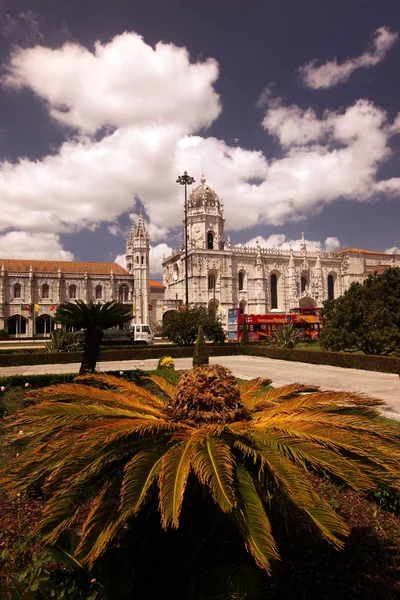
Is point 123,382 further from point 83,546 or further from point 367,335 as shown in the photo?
point 367,335

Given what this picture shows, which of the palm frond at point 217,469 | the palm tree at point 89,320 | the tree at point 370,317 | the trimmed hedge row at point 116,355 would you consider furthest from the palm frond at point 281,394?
the trimmed hedge row at point 116,355

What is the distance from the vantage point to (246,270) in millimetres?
59500

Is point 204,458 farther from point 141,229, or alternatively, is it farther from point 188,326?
point 141,229

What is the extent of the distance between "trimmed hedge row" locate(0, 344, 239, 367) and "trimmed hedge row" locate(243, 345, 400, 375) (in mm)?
3680

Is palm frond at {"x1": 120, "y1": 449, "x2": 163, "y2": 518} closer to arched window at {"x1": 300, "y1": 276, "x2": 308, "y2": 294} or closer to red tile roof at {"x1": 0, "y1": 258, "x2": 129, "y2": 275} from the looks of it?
red tile roof at {"x1": 0, "y1": 258, "x2": 129, "y2": 275}

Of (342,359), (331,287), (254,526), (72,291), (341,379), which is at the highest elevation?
(331,287)

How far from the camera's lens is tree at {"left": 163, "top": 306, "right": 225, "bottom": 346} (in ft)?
93.5

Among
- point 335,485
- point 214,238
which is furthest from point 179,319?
point 214,238

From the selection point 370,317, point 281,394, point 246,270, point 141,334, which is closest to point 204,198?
point 246,270

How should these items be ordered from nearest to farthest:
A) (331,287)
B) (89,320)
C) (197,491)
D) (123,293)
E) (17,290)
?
(197,491), (89,320), (17,290), (123,293), (331,287)

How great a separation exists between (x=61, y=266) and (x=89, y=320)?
48326mm

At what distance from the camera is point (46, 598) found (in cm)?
213

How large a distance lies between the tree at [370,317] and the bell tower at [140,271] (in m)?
38.3

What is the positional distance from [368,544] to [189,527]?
2.03 meters
